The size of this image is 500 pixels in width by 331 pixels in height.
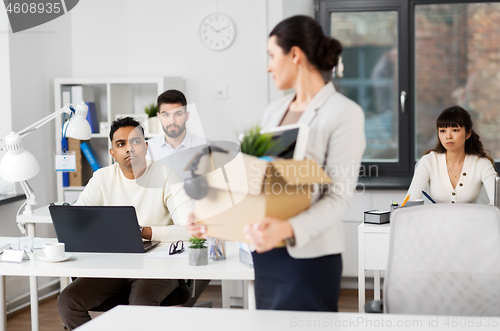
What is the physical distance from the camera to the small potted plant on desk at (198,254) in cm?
196

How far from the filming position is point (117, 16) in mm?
4000

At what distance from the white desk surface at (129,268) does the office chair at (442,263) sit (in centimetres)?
51

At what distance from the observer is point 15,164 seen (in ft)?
7.61

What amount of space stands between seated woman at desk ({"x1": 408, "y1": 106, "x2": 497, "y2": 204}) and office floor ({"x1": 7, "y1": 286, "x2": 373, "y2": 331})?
3.12 feet

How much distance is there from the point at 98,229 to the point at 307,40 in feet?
4.41

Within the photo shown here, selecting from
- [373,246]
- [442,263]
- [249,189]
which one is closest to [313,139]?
[249,189]

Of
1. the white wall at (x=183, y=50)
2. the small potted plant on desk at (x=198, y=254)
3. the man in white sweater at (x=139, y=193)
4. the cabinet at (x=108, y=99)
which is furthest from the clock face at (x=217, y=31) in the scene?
the small potted plant on desk at (x=198, y=254)

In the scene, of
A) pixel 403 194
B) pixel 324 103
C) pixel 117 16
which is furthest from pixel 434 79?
pixel 324 103

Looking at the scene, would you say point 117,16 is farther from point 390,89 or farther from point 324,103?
point 324,103

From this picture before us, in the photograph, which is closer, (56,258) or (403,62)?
(56,258)

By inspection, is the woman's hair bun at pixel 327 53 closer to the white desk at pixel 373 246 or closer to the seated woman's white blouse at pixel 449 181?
the white desk at pixel 373 246

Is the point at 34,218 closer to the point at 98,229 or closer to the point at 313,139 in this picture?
the point at 98,229

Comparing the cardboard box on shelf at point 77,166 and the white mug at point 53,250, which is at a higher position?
the cardboard box on shelf at point 77,166

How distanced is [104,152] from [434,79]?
260 centimetres
